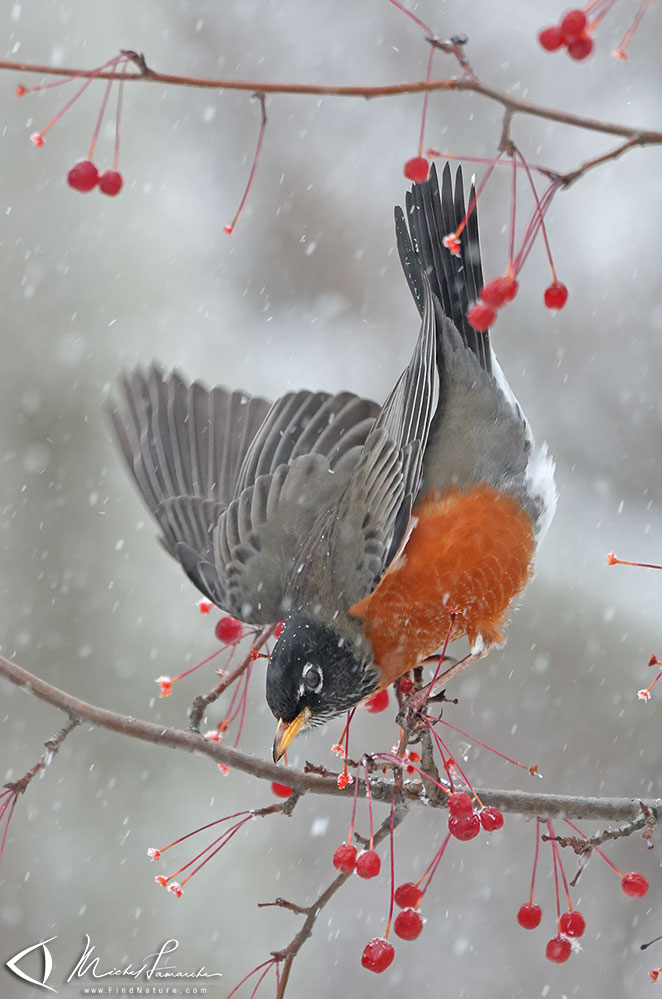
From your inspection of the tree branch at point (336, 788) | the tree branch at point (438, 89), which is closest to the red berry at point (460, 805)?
the tree branch at point (336, 788)

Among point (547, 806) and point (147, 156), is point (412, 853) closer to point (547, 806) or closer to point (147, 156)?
point (547, 806)

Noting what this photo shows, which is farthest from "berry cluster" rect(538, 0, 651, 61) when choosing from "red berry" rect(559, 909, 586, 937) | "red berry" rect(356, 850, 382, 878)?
"red berry" rect(559, 909, 586, 937)

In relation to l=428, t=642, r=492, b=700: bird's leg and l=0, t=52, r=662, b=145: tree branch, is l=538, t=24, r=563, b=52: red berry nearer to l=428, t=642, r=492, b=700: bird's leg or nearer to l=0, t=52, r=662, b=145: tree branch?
l=0, t=52, r=662, b=145: tree branch

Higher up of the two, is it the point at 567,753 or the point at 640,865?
the point at 567,753

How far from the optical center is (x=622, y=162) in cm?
519

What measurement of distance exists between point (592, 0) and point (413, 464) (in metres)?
1.49

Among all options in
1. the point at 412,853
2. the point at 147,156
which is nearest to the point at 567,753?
the point at 412,853

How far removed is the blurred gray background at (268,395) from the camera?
4660 millimetres

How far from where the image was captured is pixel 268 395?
15.5 ft

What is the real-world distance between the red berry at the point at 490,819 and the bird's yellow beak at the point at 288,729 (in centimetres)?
58

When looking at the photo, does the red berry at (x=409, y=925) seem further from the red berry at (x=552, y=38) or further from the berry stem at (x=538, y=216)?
the red berry at (x=552, y=38)

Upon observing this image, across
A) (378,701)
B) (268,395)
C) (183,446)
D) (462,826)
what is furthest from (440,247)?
(268,395)

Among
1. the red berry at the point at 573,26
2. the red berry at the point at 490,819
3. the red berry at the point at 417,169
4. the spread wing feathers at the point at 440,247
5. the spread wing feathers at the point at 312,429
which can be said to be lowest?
the red berry at the point at 490,819

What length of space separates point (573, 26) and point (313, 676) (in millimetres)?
1542
